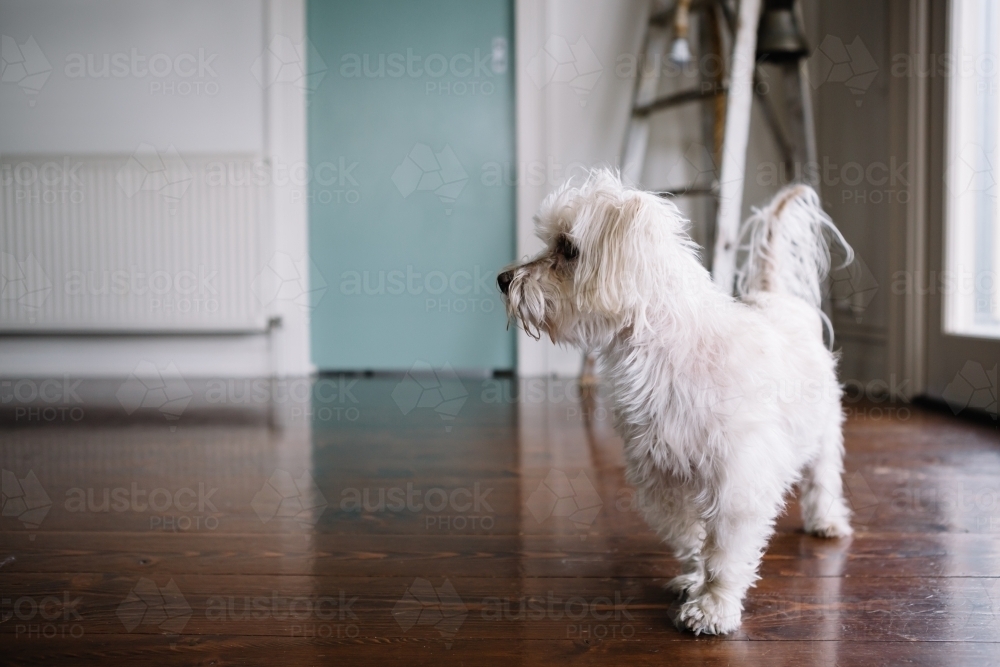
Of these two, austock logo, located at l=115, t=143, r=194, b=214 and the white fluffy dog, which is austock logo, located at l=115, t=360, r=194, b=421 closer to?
austock logo, located at l=115, t=143, r=194, b=214

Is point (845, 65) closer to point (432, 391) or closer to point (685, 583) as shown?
point (432, 391)

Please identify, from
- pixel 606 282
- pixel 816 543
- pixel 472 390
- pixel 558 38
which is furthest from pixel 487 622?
pixel 558 38

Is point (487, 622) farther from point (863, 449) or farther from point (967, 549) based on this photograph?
point (863, 449)

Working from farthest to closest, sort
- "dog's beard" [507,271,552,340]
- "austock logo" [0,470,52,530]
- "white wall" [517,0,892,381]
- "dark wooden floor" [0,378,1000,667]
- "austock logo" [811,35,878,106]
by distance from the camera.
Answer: "white wall" [517,0,892,381] < "austock logo" [811,35,878,106] < "austock logo" [0,470,52,530] < "dog's beard" [507,271,552,340] < "dark wooden floor" [0,378,1000,667]

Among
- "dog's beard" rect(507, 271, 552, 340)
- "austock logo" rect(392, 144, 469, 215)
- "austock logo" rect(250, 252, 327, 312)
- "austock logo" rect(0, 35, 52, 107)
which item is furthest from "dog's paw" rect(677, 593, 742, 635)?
"austock logo" rect(0, 35, 52, 107)

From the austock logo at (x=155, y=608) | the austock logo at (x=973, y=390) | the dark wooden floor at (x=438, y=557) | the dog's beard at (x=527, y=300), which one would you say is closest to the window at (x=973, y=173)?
the austock logo at (x=973, y=390)

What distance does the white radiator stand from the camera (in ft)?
11.2

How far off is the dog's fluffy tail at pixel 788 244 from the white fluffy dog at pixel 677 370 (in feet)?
0.92

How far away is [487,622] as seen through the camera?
953 millimetres

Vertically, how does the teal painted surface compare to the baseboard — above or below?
above

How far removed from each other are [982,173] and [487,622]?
7.24ft

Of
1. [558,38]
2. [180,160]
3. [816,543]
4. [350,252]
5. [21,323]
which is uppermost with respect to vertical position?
[558,38]

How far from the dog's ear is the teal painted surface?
244 cm

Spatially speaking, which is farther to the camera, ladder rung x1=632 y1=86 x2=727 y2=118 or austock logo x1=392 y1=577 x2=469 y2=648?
ladder rung x1=632 y1=86 x2=727 y2=118
